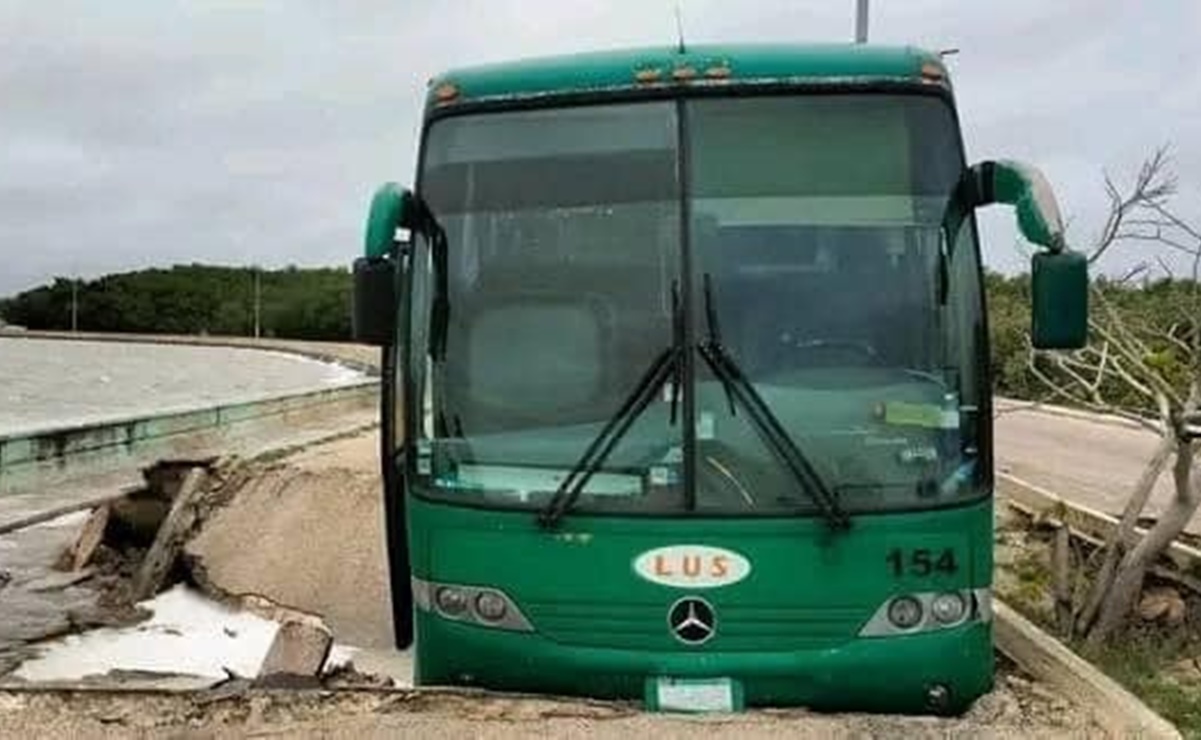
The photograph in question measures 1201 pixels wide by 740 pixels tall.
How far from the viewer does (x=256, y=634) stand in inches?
444

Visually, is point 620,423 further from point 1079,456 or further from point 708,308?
point 1079,456

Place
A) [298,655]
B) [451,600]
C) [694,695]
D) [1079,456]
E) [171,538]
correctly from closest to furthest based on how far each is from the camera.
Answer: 1. [694,695]
2. [451,600]
3. [298,655]
4. [171,538]
5. [1079,456]

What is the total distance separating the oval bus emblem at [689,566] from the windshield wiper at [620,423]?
1.12 ft

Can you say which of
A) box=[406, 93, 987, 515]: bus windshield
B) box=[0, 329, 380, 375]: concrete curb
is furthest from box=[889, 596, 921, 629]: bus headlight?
box=[0, 329, 380, 375]: concrete curb

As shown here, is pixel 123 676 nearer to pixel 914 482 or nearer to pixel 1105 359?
pixel 914 482

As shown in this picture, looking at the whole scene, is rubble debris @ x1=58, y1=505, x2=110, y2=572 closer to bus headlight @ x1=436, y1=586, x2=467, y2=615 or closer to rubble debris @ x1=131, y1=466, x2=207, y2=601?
rubble debris @ x1=131, y1=466, x2=207, y2=601

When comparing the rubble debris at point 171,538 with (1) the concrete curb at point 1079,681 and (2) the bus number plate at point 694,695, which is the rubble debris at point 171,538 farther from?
(2) the bus number plate at point 694,695

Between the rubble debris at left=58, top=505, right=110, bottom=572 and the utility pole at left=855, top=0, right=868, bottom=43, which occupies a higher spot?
the utility pole at left=855, top=0, right=868, bottom=43

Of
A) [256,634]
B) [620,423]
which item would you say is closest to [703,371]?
[620,423]

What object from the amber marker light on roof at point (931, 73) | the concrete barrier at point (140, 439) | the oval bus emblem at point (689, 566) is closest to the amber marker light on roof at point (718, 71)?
the amber marker light on roof at point (931, 73)

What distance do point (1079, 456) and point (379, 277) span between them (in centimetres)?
1927

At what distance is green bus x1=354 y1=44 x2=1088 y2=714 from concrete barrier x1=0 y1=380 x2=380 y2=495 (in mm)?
10781

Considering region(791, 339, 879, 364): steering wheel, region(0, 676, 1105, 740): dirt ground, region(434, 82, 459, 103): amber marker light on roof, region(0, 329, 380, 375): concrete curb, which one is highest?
region(434, 82, 459, 103): amber marker light on roof

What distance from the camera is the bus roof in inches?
241
